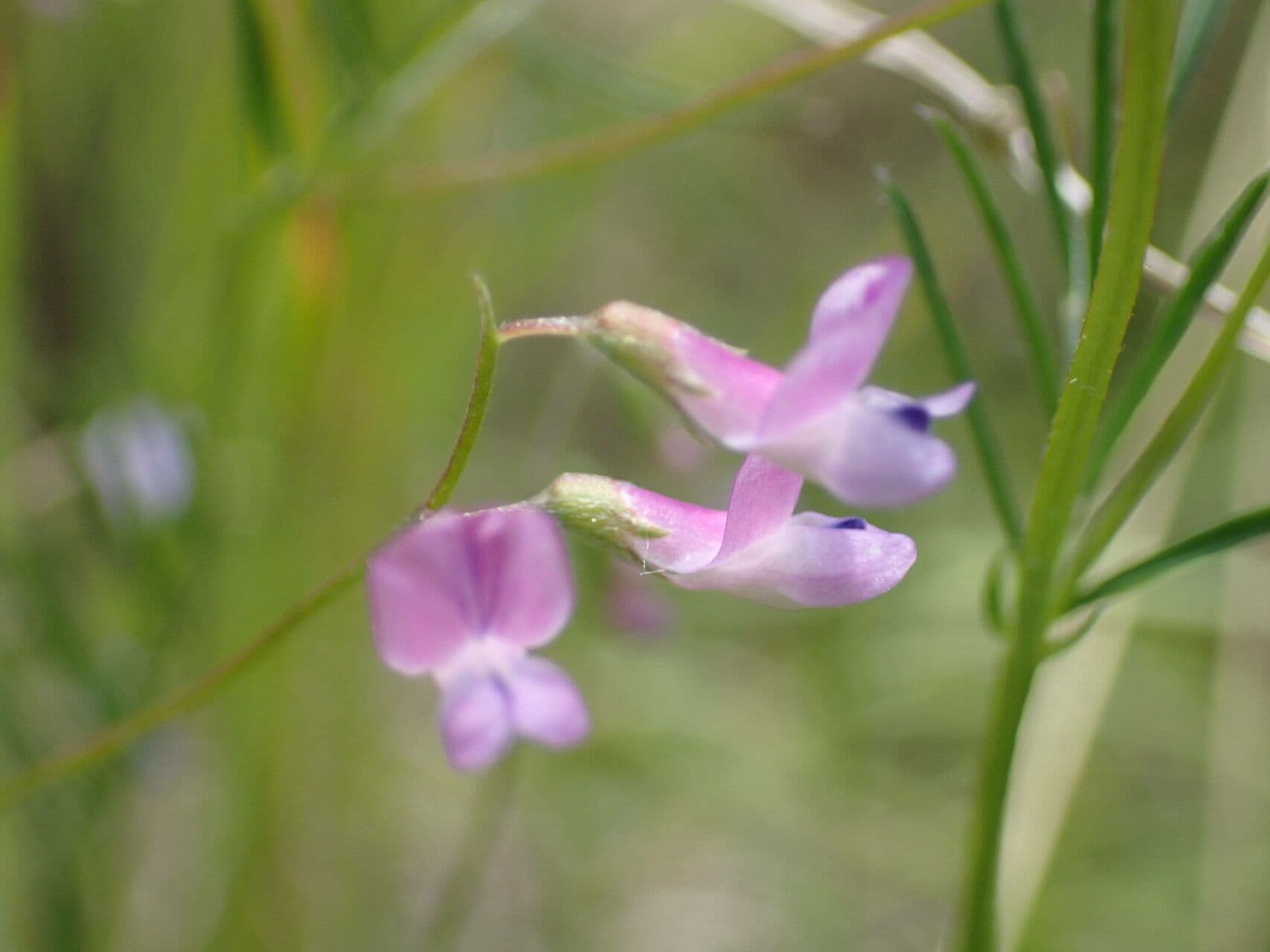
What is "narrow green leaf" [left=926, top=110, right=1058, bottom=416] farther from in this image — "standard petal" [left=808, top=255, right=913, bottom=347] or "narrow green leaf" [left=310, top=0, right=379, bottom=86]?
"narrow green leaf" [left=310, top=0, right=379, bottom=86]

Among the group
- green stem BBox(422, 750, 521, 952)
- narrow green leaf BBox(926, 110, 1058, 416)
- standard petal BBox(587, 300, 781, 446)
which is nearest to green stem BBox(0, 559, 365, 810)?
standard petal BBox(587, 300, 781, 446)

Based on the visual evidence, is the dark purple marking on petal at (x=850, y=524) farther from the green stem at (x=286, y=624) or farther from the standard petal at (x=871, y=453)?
the green stem at (x=286, y=624)

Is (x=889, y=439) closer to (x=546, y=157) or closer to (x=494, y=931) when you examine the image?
(x=546, y=157)

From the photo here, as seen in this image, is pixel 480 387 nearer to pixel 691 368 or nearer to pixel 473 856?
pixel 691 368

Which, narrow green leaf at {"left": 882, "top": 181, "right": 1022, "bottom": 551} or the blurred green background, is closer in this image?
narrow green leaf at {"left": 882, "top": 181, "right": 1022, "bottom": 551}

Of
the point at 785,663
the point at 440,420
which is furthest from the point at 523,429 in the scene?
the point at 785,663

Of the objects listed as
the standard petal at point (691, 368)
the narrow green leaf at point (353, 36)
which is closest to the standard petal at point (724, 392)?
the standard petal at point (691, 368)
